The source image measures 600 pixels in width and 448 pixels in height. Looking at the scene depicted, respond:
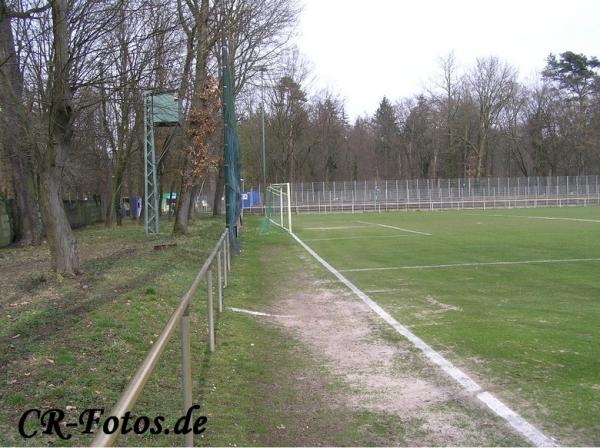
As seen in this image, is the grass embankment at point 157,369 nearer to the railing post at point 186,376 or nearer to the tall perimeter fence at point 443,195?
the railing post at point 186,376

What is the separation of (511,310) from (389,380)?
3.85m

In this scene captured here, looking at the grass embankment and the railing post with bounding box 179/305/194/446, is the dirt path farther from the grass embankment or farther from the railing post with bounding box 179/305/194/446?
the railing post with bounding box 179/305/194/446

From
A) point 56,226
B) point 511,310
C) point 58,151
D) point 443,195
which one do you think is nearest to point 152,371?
point 511,310

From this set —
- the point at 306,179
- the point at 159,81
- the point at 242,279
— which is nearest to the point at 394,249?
the point at 242,279

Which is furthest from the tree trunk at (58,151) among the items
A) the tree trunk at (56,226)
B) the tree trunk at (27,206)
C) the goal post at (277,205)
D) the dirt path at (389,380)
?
the goal post at (277,205)

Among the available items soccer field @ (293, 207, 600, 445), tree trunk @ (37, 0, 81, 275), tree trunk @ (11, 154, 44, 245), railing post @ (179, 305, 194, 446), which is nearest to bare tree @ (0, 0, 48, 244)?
tree trunk @ (11, 154, 44, 245)

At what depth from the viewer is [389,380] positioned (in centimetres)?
543

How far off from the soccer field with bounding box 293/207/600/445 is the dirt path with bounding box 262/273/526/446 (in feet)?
1.25

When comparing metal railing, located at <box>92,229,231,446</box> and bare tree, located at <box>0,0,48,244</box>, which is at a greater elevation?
bare tree, located at <box>0,0,48,244</box>

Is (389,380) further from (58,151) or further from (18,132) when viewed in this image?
(18,132)

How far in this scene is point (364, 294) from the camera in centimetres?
1036

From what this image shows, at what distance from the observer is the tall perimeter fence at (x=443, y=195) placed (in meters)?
62.3

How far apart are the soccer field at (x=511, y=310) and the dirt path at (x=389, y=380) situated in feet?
1.25

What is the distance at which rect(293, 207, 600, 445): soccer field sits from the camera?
4.88 m
